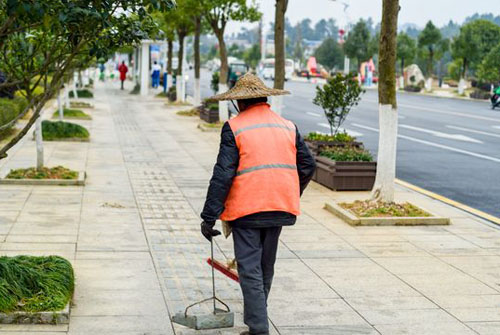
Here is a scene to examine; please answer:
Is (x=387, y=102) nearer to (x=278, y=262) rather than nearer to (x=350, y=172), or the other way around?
(x=350, y=172)

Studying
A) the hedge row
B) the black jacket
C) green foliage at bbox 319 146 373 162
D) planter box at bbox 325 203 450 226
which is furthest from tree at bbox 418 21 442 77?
the black jacket

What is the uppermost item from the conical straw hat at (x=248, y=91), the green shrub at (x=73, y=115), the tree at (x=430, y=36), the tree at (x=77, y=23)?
the tree at (x=430, y=36)

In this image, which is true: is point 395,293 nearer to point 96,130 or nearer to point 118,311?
point 118,311

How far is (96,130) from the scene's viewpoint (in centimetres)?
2434

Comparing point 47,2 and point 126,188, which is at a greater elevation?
point 47,2

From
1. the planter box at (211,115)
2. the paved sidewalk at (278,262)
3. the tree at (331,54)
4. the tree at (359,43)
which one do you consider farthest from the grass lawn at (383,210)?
the tree at (331,54)

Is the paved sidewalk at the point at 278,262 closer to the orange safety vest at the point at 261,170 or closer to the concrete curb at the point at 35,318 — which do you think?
the concrete curb at the point at 35,318

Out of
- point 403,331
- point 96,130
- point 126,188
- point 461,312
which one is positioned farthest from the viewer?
point 96,130

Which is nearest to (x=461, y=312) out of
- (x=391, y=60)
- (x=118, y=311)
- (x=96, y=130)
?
(x=118, y=311)

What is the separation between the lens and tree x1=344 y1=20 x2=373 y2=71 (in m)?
82.3

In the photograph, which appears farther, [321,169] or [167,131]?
[167,131]

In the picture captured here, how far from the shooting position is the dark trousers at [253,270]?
620 cm

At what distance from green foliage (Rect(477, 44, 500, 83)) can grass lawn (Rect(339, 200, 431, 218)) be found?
43.7m

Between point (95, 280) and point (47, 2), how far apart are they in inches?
107
